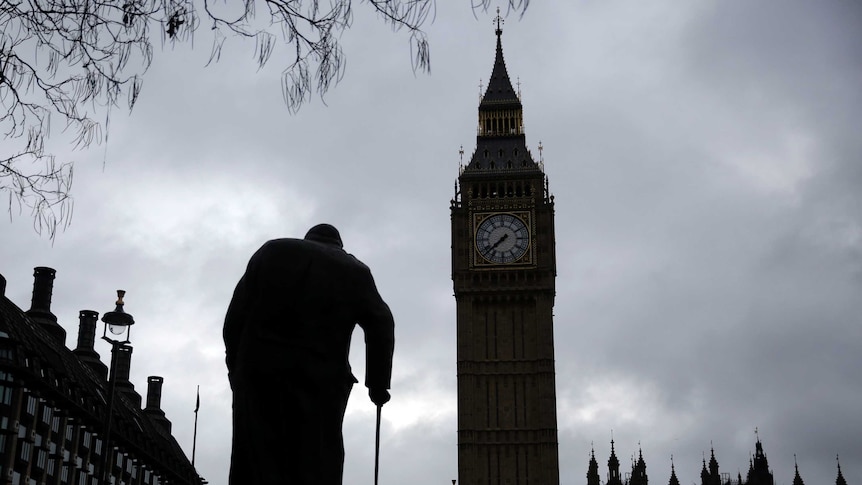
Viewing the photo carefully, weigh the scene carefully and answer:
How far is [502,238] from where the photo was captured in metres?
81.7

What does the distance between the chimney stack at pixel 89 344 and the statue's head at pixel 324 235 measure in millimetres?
A: 75132

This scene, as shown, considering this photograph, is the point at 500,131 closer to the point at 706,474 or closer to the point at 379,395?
the point at 706,474

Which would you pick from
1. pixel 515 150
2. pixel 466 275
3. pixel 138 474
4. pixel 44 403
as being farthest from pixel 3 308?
pixel 515 150

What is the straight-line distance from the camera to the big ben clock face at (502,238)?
81.1m

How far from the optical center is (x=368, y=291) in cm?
841

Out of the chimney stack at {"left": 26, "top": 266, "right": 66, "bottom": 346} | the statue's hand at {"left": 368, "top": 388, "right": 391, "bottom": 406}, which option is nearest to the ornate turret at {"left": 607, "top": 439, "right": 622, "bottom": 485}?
the chimney stack at {"left": 26, "top": 266, "right": 66, "bottom": 346}

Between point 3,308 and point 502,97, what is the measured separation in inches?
1780

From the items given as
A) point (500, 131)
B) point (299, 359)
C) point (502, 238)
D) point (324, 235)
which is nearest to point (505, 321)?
point (502, 238)

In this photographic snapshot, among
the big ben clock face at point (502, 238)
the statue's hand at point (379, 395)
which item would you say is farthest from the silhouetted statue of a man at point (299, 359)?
the big ben clock face at point (502, 238)

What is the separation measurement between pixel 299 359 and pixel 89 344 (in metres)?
80.4

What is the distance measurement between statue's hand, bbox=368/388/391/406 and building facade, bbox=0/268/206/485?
114 feet

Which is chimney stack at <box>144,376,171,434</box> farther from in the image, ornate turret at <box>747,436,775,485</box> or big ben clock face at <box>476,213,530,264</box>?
ornate turret at <box>747,436,775,485</box>

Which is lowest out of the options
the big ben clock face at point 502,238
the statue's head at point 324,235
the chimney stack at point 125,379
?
the statue's head at point 324,235

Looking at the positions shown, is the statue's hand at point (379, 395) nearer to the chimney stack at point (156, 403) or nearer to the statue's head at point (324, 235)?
the statue's head at point (324, 235)
